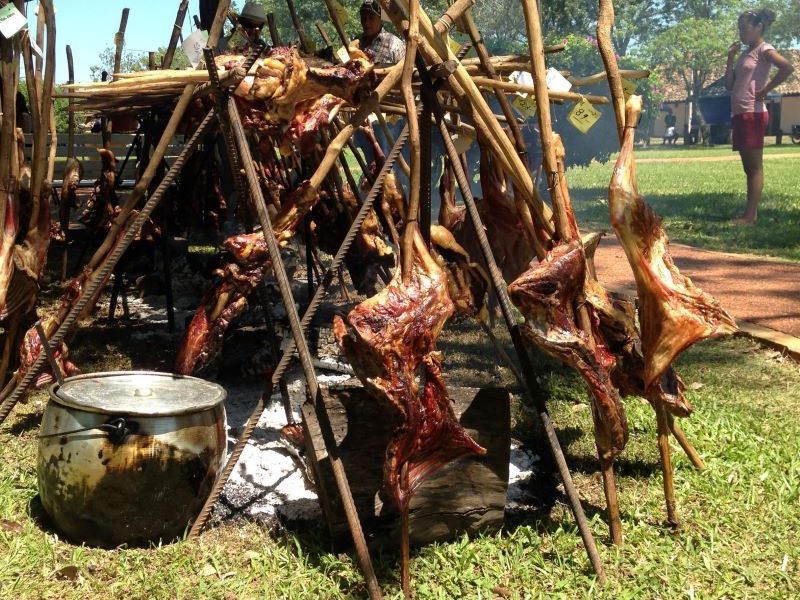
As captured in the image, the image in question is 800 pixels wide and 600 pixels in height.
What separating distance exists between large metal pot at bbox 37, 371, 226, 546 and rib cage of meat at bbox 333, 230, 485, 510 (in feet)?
2.50

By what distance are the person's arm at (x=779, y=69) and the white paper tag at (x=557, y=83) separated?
8492mm

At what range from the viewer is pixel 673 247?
10.3m

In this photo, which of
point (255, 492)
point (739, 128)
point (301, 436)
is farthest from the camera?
point (739, 128)

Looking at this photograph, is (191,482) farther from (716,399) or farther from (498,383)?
(716,399)

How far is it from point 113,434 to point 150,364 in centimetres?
273

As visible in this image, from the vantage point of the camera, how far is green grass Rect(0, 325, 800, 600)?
313 centimetres

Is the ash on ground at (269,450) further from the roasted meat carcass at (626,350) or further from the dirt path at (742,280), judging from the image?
the dirt path at (742,280)

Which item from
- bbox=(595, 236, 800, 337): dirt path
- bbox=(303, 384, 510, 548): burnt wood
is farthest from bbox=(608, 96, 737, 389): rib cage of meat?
bbox=(595, 236, 800, 337): dirt path

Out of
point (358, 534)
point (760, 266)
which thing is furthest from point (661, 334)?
point (760, 266)

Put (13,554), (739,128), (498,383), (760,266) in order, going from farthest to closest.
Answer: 1. (739,128)
2. (760,266)
3. (498,383)
4. (13,554)

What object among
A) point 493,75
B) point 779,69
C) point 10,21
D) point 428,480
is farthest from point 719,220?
point 10,21

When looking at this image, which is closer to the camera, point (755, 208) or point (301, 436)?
point (301, 436)

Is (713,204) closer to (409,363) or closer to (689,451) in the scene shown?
(689,451)

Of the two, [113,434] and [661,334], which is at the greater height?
[661,334]
